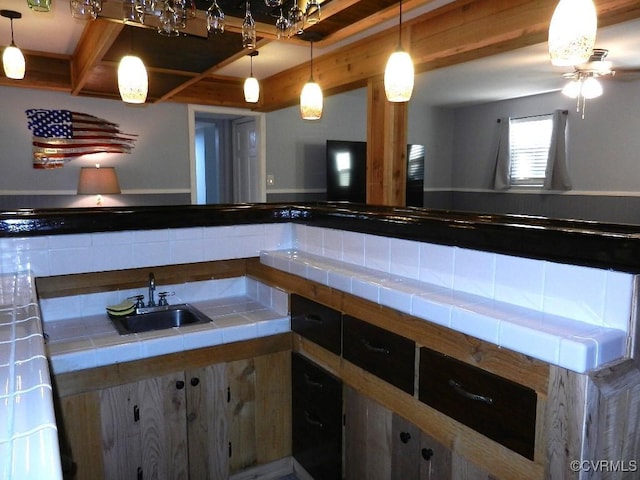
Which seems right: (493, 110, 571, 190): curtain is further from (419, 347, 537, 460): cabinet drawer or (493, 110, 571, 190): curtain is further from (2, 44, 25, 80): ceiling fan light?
(2, 44, 25, 80): ceiling fan light

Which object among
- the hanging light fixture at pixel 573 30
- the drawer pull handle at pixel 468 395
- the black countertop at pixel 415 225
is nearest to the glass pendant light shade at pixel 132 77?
the black countertop at pixel 415 225

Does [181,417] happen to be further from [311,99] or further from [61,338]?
[311,99]

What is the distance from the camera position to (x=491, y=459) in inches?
47.2

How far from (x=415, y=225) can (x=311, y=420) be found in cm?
Result: 94

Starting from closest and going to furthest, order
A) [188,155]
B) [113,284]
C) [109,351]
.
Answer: [109,351], [113,284], [188,155]

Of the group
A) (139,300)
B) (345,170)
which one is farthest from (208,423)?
(345,170)

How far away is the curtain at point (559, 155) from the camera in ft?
18.8

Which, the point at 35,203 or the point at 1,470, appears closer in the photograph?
the point at 1,470

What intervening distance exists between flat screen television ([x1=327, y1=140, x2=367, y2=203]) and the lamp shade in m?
2.46

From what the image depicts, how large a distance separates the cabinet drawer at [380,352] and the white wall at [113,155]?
410 centimetres

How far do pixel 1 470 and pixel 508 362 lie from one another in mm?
1014

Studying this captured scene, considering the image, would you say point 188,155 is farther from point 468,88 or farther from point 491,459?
point 491,459

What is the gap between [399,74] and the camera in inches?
97.0

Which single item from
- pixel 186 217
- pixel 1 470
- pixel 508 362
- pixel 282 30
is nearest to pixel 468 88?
pixel 282 30
